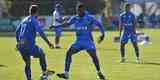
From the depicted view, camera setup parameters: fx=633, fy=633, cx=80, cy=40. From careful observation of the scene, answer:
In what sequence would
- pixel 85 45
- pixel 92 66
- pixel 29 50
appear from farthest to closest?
pixel 92 66 → pixel 85 45 → pixel 29 50

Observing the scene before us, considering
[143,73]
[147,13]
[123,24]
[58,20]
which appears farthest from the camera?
[147,13]

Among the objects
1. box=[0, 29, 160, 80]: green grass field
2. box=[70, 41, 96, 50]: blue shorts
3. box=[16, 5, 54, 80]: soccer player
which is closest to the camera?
box=[16, 5, 54, 80]: soccer player

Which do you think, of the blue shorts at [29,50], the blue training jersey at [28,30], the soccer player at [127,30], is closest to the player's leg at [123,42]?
the soccer player at [127,30]

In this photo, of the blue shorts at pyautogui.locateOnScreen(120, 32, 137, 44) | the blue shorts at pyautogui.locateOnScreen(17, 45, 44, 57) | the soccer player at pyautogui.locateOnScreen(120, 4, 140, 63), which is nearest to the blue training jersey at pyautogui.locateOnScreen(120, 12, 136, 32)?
the soccer player at pyautogui.locateOnScreen(120, 4, 140, 63)

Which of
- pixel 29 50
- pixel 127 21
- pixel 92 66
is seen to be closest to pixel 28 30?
pixel 29 50

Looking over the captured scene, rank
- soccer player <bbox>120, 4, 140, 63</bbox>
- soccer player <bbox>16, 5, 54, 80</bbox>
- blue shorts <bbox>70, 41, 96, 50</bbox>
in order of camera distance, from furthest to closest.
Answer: soccer player <bbox>120, 4, 140, 63</bbox>, blue shorts <bbox>70, 41, 96, 50</bbox>, soccer player <bbox>16, 5, 54, 80</bbox>

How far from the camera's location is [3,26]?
54.7m

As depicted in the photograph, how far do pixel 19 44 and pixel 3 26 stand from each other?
38994 millimetres

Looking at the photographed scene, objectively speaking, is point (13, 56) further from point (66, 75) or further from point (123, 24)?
point (66, 75)

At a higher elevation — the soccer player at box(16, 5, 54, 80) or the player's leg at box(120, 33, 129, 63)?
the soccer player at box(16, 5, 54, 80)

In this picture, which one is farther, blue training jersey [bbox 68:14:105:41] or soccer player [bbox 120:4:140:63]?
soccer player [bbox 120:4:140:63]

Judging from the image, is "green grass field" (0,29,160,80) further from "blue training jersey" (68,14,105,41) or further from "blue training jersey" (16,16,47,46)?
"blue training jersey" (16,16,47,46)

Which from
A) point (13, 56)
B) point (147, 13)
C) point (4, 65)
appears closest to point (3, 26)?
point (147, 13)

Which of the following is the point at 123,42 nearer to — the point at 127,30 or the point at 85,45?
the point at 127,30
